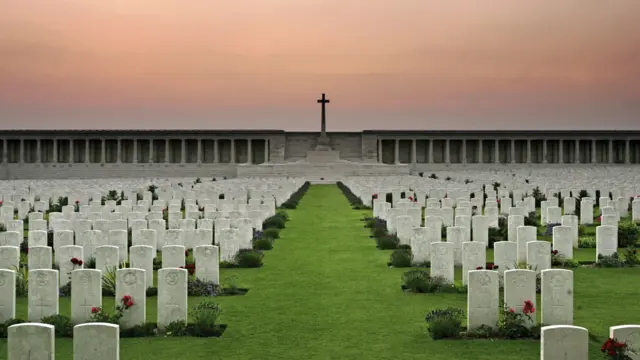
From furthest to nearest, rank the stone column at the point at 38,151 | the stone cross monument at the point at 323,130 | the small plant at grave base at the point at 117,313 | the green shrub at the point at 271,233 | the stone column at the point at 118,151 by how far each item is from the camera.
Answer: the stone column at the point at 118,151 → the stone column at the point at 38,151 → the stone cross monument at the point at 323,130 → the green shrub at the point at 271,233 → the small plant at grave base at the point at 117,313

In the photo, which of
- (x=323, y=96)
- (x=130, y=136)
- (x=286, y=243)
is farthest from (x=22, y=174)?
(x=286, y=243)

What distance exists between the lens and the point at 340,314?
9773mm

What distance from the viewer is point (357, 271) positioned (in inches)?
528

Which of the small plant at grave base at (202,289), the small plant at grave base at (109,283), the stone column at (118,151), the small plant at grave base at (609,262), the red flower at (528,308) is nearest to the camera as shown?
the red flower at (528,308)

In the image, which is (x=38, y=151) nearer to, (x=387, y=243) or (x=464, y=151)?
(x=464, y=151)

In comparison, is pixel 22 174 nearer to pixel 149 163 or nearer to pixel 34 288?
pixel 149 163

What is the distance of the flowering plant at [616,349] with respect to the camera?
20.5 ft

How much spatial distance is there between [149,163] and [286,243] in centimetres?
7274

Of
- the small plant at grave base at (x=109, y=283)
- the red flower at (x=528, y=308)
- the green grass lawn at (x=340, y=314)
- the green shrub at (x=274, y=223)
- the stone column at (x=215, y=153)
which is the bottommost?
the green grass lawn at (x=340, y=314)

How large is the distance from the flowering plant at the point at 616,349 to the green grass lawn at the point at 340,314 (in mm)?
1389

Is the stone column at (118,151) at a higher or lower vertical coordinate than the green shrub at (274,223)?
higher

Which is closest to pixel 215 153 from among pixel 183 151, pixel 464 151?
pixel 183 151

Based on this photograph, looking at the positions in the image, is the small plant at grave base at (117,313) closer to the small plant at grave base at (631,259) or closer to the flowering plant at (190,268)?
the flowering plant at (190,268)

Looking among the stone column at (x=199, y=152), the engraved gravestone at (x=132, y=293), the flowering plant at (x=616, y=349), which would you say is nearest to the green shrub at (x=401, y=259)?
the engraved gravestone at (x=132, y=293)
